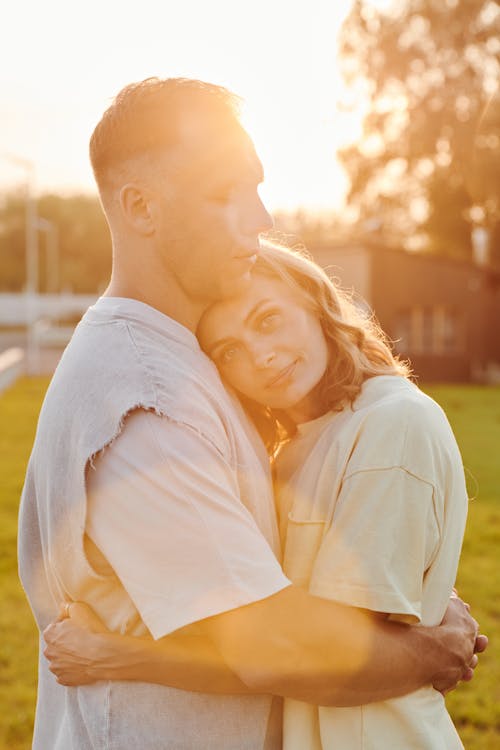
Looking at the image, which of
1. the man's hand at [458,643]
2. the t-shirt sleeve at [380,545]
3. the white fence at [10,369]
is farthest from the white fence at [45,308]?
the t-shirt sleeve at [380,545]

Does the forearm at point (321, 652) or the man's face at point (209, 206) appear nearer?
the forearm at point (321, 652)

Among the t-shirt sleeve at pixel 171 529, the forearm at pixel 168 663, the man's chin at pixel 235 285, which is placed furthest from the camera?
the man's chin at pixel 235 285

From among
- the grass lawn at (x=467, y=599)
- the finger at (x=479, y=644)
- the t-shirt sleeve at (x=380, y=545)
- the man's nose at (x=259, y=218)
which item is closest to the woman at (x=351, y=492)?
the t-shirt sleeve at (x=380, y=545)

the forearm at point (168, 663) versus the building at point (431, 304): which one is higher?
the forearm at point (168, 663)

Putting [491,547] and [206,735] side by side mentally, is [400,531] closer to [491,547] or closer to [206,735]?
[206,735]

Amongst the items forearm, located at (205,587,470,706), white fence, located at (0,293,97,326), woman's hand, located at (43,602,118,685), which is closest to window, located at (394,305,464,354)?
forearm, located at (205,587,470,706)

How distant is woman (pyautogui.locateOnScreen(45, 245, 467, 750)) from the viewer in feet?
7.20

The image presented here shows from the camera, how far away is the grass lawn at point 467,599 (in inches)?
205

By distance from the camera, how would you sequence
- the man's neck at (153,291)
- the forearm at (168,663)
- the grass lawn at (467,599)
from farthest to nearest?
the grass lawn at (467,599), the man's neck at (153,291), the forearm at (168,663)

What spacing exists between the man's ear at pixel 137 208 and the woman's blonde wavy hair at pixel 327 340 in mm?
579

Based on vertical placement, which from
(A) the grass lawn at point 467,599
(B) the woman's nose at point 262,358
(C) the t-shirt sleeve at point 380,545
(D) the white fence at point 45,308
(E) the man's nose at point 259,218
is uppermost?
(E) the man's nose at point 259,218

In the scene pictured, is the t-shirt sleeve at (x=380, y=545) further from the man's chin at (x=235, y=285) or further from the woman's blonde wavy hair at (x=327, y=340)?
the man's chin at (x=235, y=285)

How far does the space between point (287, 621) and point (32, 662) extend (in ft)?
15.0

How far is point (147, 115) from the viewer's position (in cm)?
215
